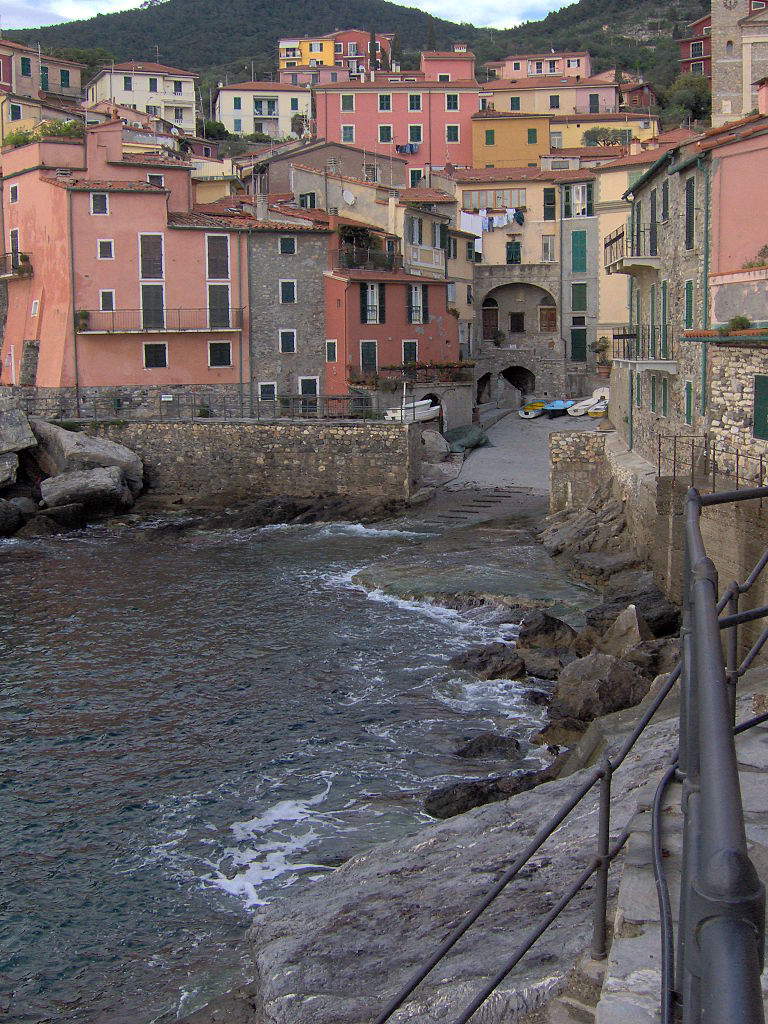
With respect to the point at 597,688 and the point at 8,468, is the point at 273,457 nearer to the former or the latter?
the point at 8,468

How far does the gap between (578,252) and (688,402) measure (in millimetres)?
31714

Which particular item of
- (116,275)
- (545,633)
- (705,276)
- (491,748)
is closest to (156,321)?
(116,275)

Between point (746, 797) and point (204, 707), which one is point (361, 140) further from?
point (746, 797)

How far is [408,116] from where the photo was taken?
69.9 metres

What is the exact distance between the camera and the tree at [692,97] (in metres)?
76.9

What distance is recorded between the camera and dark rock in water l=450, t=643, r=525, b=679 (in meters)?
20.3

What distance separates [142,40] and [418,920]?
138m

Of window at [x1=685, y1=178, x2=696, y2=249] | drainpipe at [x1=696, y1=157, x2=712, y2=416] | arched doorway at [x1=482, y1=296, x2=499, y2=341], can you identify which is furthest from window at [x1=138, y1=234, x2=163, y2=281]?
drainpipe at [x1=696, y1=157, x2=712, y2=416]

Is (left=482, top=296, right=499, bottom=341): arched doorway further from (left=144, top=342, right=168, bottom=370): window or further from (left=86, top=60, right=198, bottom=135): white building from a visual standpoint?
(left=86, top=60, right=198, bottom=135): white building

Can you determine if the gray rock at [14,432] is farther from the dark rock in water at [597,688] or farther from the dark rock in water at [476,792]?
the dark rock in water at [476,792]

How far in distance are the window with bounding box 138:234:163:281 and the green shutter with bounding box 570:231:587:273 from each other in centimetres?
2176

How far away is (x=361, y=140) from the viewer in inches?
2778

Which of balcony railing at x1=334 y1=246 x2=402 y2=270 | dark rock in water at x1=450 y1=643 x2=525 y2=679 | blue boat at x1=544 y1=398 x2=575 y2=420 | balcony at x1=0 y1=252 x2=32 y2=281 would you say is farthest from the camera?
blue boat at x1=544 y1=398 x2=575 y2=420

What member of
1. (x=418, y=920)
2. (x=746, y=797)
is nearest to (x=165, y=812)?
(x=418, y=920)
